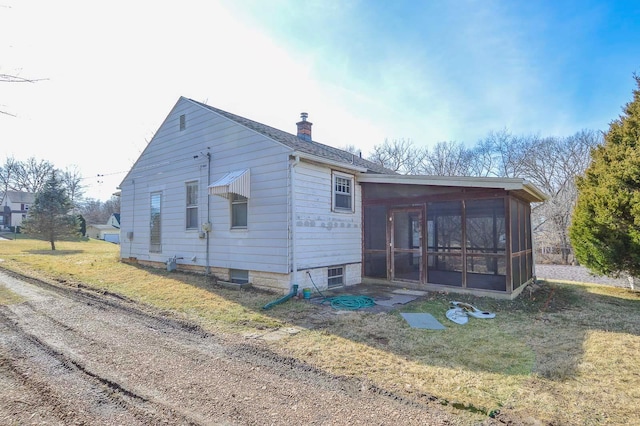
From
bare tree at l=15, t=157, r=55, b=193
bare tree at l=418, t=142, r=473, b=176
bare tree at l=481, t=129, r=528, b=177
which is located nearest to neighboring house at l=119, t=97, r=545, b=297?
bare tree at l=481, t=129, r=528, b=177

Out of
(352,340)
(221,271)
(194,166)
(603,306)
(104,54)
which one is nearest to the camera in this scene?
(352,340)

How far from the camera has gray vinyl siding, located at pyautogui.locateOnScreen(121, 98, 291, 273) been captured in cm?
798

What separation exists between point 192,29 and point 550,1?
809 centimetres

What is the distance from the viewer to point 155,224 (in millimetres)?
11516

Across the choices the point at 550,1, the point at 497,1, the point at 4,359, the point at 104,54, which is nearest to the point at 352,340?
the point at 4,359

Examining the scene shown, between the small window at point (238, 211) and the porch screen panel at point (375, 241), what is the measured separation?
346 centimetres

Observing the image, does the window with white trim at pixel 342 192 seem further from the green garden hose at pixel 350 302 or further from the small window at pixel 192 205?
the small window at pixel 192 205

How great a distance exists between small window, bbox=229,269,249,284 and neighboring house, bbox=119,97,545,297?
0.04 meters

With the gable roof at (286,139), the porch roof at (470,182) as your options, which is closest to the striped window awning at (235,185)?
the gable roof at (286,139)

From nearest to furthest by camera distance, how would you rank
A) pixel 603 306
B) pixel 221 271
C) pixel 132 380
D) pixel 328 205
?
pixel 132 380
pixel 603 306
pixel 328 205
pixel 221 271

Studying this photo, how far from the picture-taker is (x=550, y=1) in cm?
760

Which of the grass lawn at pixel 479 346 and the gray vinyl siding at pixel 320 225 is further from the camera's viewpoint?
the gray vinyl siding at pixel 320 225

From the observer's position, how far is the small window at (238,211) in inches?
346

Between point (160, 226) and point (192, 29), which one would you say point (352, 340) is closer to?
point (192, 29)
